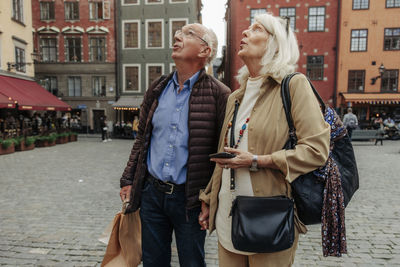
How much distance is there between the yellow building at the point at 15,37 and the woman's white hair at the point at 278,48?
17.7 m

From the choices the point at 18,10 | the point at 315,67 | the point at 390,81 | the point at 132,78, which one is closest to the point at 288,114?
the point at 18,10

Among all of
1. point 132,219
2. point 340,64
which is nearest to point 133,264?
point 132,219

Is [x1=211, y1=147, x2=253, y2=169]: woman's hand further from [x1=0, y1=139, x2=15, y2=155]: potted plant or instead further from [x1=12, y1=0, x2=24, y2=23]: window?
[x1=12, y1=0, x2=24, y2=23]: window

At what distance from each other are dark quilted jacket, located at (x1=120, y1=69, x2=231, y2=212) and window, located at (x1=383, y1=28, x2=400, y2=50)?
25.6m

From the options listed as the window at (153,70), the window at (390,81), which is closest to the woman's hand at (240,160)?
the window at (153,70)

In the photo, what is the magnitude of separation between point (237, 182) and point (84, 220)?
11.6ft

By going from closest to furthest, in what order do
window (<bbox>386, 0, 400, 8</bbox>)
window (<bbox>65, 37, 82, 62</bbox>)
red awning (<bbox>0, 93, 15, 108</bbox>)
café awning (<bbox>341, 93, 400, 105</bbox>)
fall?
red awning (<bbox>0, 93, 15, 108</bbox>), café awning (<bbox>341, 93, 400, 105</bbox>), window (<bbox>386, 0, 400, 8</bbox>), window (<bbox>65, 37, 82, 62</bbox>)

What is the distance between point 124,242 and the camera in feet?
7.41

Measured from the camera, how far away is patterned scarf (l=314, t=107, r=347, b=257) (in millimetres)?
1456

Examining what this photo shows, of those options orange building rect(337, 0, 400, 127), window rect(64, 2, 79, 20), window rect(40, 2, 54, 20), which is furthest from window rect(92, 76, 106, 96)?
orange building rect(337, 0, 400, 127)

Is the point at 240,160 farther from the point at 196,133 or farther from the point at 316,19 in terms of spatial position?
the point at 316,19

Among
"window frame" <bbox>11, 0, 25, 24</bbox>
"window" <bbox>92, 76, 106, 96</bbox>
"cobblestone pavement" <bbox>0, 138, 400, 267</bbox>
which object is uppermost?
"window frame" <bbox>11, 0, 25, 24</bbox>

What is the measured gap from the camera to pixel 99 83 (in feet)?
82.9

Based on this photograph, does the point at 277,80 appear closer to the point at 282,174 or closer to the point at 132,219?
the point at 282,174
